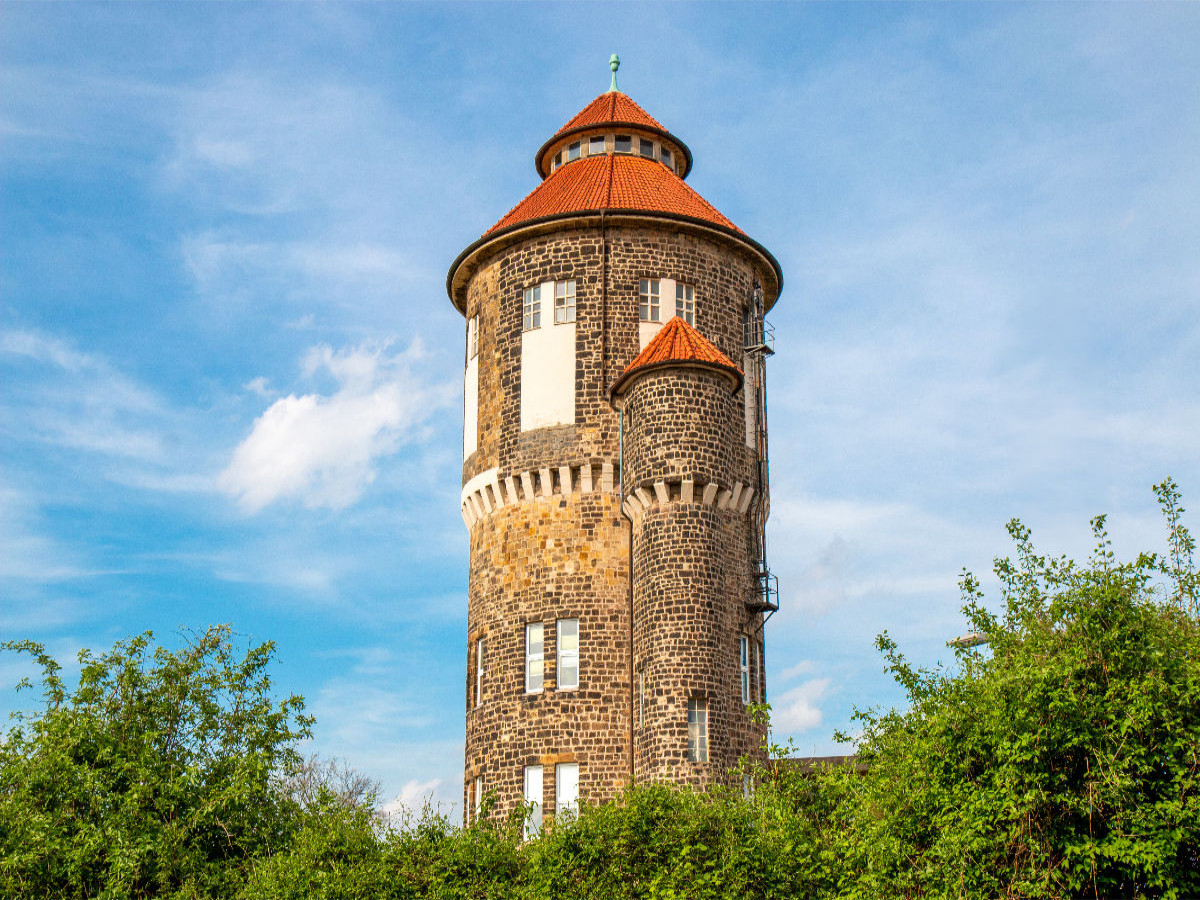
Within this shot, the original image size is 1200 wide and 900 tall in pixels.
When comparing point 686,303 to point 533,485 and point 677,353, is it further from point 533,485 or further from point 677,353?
point 533,485

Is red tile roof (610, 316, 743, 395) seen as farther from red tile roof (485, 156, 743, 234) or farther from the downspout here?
red tile roof (485, 156, 743, 234)

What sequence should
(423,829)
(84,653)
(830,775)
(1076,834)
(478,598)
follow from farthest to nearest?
(478,598)
(84,653)
(423,829)
(830,775)
(1076,834)

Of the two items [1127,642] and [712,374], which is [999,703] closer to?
[1127,642]

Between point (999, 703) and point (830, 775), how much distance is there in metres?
5.98

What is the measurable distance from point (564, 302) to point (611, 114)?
8.43 m

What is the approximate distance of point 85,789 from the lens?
35.1 m

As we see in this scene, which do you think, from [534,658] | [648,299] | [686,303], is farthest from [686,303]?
[534,658]

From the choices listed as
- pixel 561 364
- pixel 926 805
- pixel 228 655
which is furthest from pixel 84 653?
pixel 926 805

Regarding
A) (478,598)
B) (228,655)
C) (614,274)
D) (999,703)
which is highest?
(614,274)

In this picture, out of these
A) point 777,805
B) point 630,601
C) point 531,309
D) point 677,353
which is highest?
point 531,309

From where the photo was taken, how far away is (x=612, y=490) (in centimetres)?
4119

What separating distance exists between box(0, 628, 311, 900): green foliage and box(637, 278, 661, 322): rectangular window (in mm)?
14756

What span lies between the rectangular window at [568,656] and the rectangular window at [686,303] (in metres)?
9.80

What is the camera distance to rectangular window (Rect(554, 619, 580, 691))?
40.0 meters
